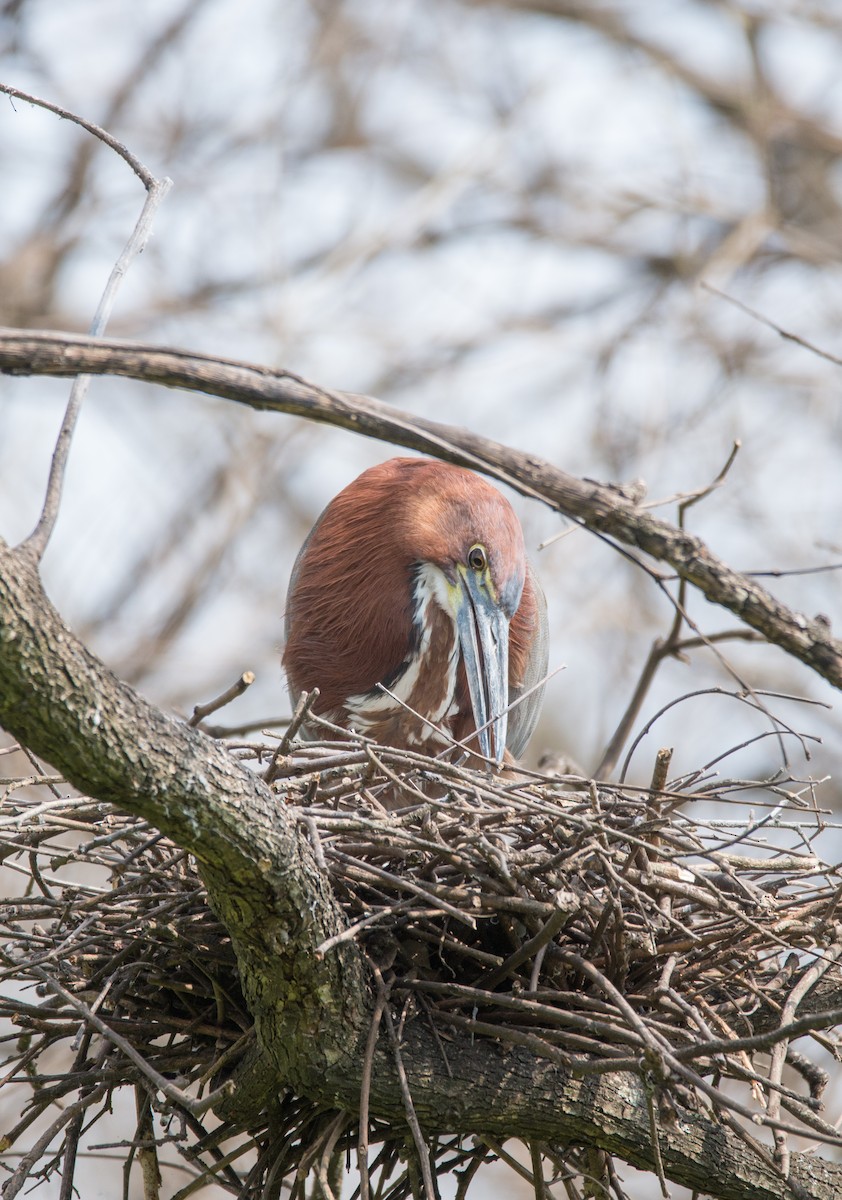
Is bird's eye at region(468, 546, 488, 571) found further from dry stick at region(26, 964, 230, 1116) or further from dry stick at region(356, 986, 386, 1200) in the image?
dry stick at region(26, 964, 230, 1116)

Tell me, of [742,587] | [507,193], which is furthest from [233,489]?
[742,587]

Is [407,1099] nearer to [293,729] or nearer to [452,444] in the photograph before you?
[293,729]

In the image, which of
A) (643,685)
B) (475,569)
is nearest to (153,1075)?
(475,569)

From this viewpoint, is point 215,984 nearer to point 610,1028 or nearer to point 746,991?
point 610,1028

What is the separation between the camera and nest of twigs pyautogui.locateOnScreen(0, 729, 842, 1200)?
239 centimetres

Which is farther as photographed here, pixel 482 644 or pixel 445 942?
pixel 482 644

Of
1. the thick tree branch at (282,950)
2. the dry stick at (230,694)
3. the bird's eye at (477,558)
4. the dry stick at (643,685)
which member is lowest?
the thick tree branch at (282,950)

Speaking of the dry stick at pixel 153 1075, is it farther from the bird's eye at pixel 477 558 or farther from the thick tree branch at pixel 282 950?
the bird's eye at pixel 477 558

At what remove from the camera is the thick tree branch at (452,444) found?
6.76 feet

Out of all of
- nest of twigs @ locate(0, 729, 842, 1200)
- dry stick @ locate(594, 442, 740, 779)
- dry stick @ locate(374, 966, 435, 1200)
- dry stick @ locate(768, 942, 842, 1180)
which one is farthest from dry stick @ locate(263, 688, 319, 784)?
dry stick @ locate(594, 442, 740, 779)

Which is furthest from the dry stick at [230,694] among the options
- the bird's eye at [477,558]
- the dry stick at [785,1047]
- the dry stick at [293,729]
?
the bird's eye at [477,558]

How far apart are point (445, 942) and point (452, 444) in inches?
43.1

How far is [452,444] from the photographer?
279 cm

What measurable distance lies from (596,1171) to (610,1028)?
2.21 ft
